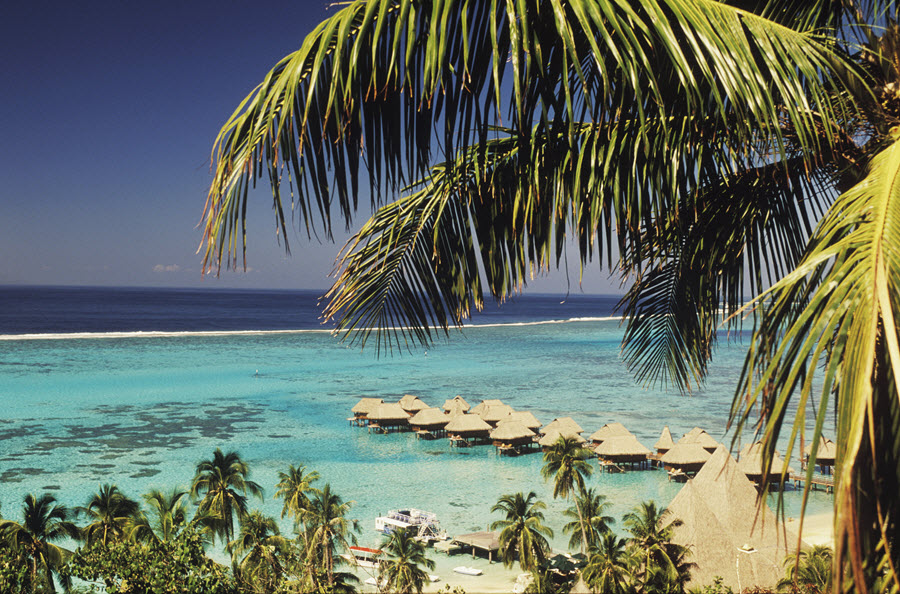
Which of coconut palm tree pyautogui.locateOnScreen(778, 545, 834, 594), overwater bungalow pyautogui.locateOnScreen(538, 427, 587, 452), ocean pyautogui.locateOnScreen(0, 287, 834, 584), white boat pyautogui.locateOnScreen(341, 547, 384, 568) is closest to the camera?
coconut palm tree pyautogui.locateOnScreen(778, 545, 834, 594)

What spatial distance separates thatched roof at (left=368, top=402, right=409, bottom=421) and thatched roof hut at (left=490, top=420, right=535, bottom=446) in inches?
177

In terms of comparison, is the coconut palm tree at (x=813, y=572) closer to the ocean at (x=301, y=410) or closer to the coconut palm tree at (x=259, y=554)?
the ocean at (x=301, y=410)

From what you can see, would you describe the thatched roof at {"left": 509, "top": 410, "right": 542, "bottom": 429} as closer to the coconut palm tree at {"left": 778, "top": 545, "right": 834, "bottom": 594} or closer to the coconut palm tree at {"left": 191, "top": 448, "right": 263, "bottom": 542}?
the coconut palm tree at {"left": 191, "top": 448, "right": 263, "bottom": 542}

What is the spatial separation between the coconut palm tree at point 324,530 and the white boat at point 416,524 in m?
1.09

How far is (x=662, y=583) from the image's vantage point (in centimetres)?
1265

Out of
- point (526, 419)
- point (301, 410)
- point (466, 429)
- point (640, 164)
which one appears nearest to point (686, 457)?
point (526, 419)

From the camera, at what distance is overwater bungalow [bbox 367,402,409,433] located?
26.8 meters

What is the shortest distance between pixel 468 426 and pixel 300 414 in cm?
980

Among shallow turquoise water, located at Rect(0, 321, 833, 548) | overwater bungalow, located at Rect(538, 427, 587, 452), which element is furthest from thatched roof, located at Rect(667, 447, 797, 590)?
overwater bungalow, located at Rect(538, 427, 587, 452)

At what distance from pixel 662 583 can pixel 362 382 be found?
96.5ft

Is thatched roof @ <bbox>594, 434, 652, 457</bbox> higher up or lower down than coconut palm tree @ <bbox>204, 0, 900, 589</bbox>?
lower down

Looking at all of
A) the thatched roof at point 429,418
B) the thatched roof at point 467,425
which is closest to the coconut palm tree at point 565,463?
the thatched roof at point 467,425

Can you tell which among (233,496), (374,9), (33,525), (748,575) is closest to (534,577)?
(748,575)

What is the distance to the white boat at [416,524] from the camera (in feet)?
52.1
